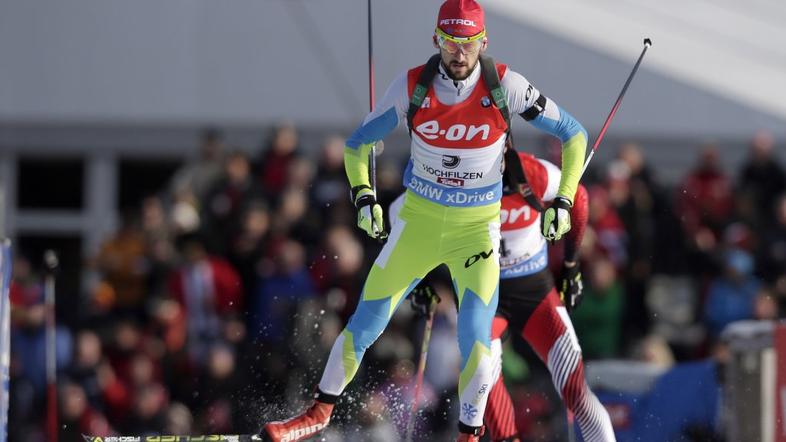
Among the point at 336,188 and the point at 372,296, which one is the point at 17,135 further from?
the point at 372,296

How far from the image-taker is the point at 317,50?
17.5m

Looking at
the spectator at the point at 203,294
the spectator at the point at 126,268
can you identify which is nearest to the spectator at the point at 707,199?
the spectator at the point at 203,294

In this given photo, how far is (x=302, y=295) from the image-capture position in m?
13.4

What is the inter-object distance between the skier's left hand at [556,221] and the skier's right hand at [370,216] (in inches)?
35.1

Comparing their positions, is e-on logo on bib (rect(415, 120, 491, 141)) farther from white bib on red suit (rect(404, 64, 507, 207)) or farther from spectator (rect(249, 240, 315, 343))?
spectator (rect(249, 240, 315, 343))

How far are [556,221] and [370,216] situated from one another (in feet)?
3.33

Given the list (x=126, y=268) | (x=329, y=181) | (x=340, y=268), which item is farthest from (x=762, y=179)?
(x=126, y=268)

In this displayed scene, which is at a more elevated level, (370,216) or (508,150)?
(508,150)

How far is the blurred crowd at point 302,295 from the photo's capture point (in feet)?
43.0

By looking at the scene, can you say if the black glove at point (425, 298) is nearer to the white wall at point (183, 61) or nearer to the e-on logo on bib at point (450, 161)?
the e-on logo on bib at point (450, 161)

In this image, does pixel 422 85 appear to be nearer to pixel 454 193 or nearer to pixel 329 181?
pixel 454 193

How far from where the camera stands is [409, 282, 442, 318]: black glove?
10.8 metres

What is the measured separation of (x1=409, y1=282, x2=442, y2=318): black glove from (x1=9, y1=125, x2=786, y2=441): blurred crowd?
1765 millimetres

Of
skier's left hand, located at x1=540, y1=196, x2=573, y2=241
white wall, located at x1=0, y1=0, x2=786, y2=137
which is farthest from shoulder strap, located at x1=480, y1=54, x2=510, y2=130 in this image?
white wall, located at x1=0, y1=0, x2=786, y2=137
